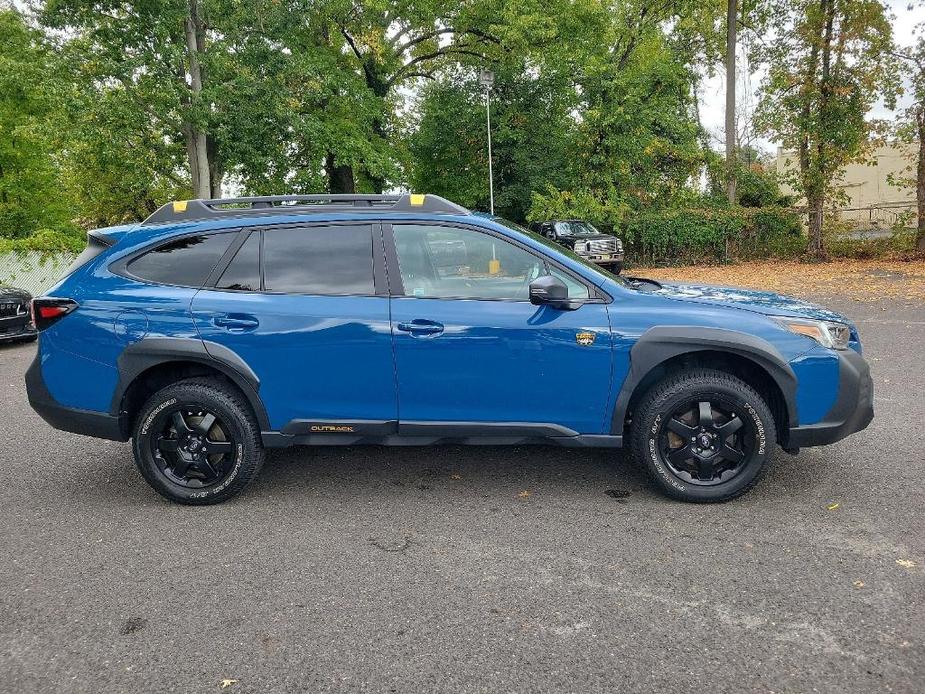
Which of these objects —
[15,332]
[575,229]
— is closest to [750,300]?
[15,332]

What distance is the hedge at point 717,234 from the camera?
24.5 meters

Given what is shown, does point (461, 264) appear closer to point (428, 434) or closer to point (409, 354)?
point (409, 354)

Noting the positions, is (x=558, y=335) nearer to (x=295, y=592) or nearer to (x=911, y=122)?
(x=295, y=592)

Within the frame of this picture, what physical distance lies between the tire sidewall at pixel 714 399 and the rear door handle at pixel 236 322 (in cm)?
228

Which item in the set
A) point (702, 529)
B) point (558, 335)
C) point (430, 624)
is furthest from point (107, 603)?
point (702, 529)

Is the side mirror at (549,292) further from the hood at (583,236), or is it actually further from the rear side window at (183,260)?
the hood at (583,236)

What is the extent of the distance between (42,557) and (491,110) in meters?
28.8

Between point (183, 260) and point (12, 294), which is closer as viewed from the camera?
point (183, 260)

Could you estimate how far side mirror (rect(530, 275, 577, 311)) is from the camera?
12.1 ft

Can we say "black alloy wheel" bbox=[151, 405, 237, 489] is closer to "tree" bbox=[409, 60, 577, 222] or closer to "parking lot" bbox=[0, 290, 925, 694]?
"parking lot" bbox=[0, 290, 925, 694]

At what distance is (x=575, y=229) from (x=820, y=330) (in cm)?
1943

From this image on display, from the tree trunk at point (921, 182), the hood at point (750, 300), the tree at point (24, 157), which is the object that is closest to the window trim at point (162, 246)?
the hood at point (750, 300)

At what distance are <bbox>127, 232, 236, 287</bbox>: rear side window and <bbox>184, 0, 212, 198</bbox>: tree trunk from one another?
1899cm

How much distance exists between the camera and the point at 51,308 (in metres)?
4.04
